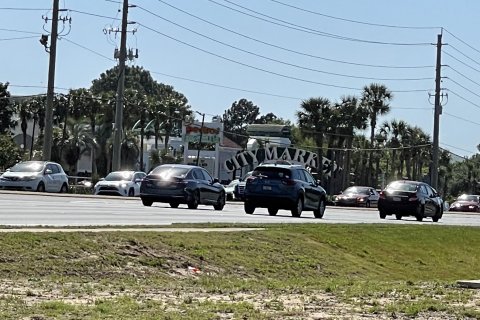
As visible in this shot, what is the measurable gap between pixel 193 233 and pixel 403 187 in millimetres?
20922

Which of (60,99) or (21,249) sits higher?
(60,99)

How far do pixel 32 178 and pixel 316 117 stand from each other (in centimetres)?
5128

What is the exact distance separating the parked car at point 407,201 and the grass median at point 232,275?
38.8 ft

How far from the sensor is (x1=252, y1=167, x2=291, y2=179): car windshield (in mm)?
35062

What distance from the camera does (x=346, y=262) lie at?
23.0 metres

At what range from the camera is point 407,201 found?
4047 cm

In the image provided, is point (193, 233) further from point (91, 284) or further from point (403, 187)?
point (403, 187)

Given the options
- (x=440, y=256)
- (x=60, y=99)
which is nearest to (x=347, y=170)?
(x=60, y=99)

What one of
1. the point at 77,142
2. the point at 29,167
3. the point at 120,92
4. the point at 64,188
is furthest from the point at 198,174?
the point at 77,142

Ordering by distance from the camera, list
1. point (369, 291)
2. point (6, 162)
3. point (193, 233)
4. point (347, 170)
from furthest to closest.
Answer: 1. point (347, 170)
2. point (6, 162)
3. point (193, 233)
4. point (369, 291)

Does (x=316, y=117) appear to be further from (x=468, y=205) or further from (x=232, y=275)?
(x=232, y=275)

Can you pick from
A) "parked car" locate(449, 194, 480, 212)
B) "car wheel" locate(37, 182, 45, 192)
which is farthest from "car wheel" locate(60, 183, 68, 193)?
"parked car" locate(449, 194, 480, 212)

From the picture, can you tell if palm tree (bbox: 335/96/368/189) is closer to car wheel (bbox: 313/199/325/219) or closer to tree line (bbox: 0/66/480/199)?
tree line (bbox: 0/66/480/199)

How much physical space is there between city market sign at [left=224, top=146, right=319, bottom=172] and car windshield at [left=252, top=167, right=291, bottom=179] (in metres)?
53.8
